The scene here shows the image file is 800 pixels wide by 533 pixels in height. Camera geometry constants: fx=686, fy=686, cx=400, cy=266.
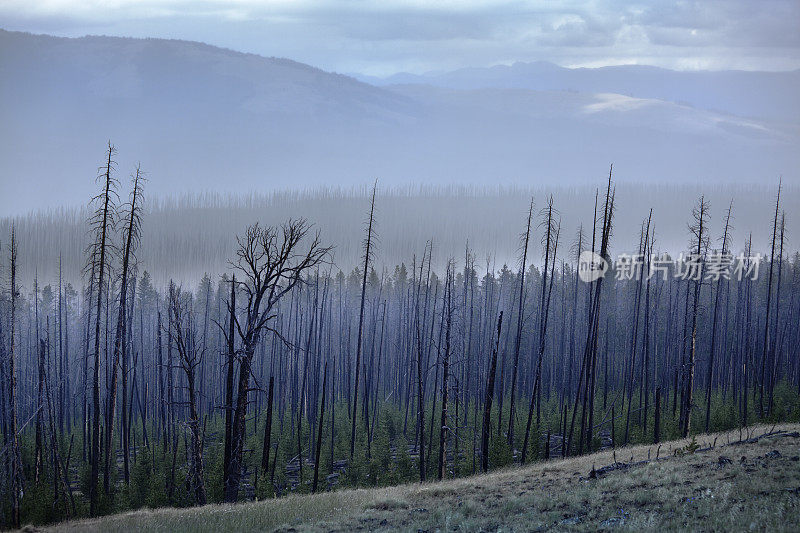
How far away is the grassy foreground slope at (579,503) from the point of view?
13.2 meters

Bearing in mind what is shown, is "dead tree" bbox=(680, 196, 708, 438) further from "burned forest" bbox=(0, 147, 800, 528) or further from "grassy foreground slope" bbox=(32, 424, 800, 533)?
"grassy foreground slope" bbox=(32, 424, 800, 533)

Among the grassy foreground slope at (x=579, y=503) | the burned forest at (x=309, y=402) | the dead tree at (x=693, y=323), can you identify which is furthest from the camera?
the dead tree at (x=693, y=323)

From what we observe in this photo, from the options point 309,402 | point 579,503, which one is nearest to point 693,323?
point 579,503

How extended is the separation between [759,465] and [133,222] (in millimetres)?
22829

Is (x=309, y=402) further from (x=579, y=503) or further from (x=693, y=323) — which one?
(x=579, y=503)

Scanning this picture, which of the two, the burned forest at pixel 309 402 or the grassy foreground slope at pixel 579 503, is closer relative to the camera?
the grassy foreground slope at pixel 579 503

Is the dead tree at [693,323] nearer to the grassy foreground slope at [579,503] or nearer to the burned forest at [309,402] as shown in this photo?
the burned forest at [309,402]

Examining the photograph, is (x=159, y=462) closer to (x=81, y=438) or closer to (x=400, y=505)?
(x=81, y=438)

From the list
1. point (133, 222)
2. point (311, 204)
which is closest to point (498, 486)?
point (133, 222)

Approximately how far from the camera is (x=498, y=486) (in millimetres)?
22203

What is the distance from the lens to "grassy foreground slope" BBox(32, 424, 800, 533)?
13156mm

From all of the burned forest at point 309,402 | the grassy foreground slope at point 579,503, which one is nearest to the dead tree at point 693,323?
the burned forest at point 309,402

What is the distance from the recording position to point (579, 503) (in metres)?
16.3

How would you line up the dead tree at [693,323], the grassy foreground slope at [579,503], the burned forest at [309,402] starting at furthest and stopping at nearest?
the dead tree at [693,323], the burned forest at [309,402], the grassy foreground slope at [579,503]
